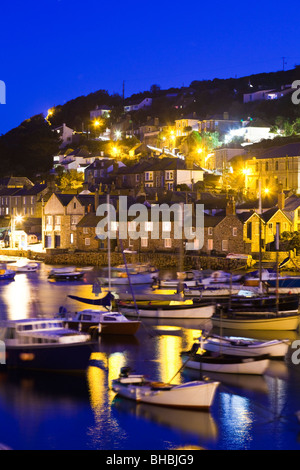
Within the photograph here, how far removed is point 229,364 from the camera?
16953 millimetres

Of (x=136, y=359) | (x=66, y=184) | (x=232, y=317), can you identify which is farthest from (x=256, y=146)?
(x=136, y=359)

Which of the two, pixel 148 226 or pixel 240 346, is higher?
pixel 148 226

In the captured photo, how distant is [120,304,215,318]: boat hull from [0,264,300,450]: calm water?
4.15 m

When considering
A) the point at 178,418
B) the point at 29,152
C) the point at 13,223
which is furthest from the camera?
the point at 29,152

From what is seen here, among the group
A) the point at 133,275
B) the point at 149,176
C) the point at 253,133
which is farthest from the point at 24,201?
the point at 133,275

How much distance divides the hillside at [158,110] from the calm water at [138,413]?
184ft

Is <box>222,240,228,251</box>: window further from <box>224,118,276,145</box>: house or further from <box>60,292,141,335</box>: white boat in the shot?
<box>224,118,276,145</box>: house

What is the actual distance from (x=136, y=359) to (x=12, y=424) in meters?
5.08

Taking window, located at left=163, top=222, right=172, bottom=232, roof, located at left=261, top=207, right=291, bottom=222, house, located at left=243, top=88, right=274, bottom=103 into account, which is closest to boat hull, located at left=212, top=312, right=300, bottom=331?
roof, located at left=261, top=207, right=291, bottom=222

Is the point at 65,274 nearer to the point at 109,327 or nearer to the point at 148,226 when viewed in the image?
the point at 148,226

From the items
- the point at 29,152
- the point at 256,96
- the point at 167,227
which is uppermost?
the point at 256,96

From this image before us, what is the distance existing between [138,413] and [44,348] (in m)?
3.63

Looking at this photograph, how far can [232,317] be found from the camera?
2259 cm

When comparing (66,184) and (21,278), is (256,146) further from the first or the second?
(21,278)
